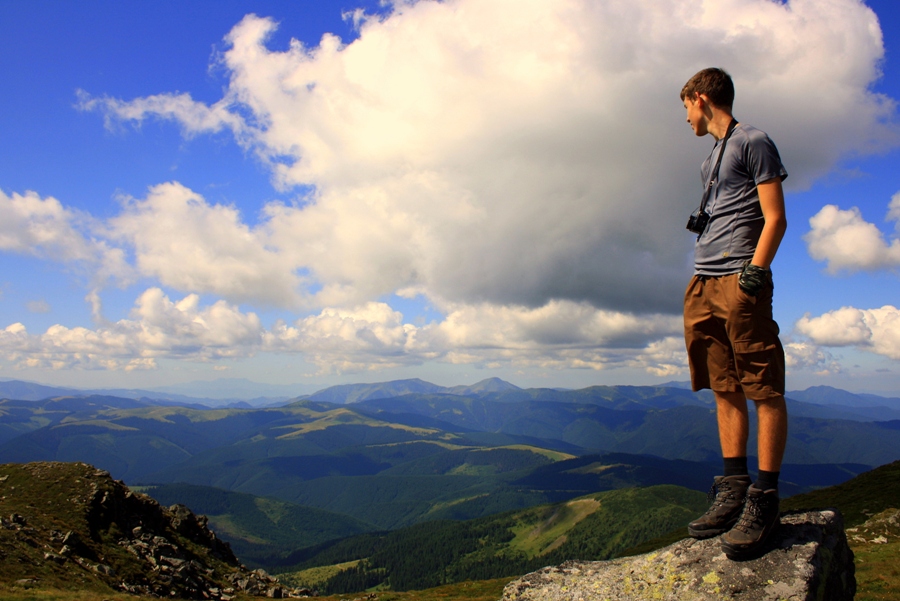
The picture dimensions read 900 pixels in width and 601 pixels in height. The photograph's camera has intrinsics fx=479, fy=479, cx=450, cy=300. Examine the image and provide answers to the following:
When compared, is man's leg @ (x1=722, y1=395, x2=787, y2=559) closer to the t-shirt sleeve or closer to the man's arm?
the man's arm

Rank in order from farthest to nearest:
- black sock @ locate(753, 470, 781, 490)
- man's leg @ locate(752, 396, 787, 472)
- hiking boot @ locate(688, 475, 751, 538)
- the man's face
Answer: the man's face
hiking boot @ locate(688, 475, 751, 538)
black sock @ locate(753, 470, 781, 490)
man's leg @ locate(752, 396, 787, 472)

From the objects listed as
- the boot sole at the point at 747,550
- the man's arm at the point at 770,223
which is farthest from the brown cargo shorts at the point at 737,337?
the boot sole at the point at 747,550

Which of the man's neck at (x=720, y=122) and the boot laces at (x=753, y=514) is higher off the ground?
the man's neck at (x=720, y=122)

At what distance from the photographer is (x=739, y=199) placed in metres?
6.34

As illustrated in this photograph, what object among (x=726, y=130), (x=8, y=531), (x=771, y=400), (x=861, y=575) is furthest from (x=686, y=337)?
(x=8, y=531)

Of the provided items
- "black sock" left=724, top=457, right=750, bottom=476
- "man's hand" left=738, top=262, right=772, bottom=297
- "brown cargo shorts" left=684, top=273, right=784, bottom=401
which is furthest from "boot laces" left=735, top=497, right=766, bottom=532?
"man's hand" left=738, top=262, right=772, bottom=297

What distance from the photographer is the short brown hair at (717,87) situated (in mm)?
6734

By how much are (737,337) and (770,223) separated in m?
1.44

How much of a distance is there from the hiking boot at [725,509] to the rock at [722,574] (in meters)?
0.15

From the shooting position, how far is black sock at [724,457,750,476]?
6523 millimetres

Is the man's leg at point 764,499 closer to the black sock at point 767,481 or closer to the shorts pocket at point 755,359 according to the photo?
the black sock at point 767,481

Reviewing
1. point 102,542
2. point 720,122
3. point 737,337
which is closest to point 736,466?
point 737,337

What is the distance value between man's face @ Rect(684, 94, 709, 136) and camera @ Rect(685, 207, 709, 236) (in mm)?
1174

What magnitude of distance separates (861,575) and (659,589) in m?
26.8
